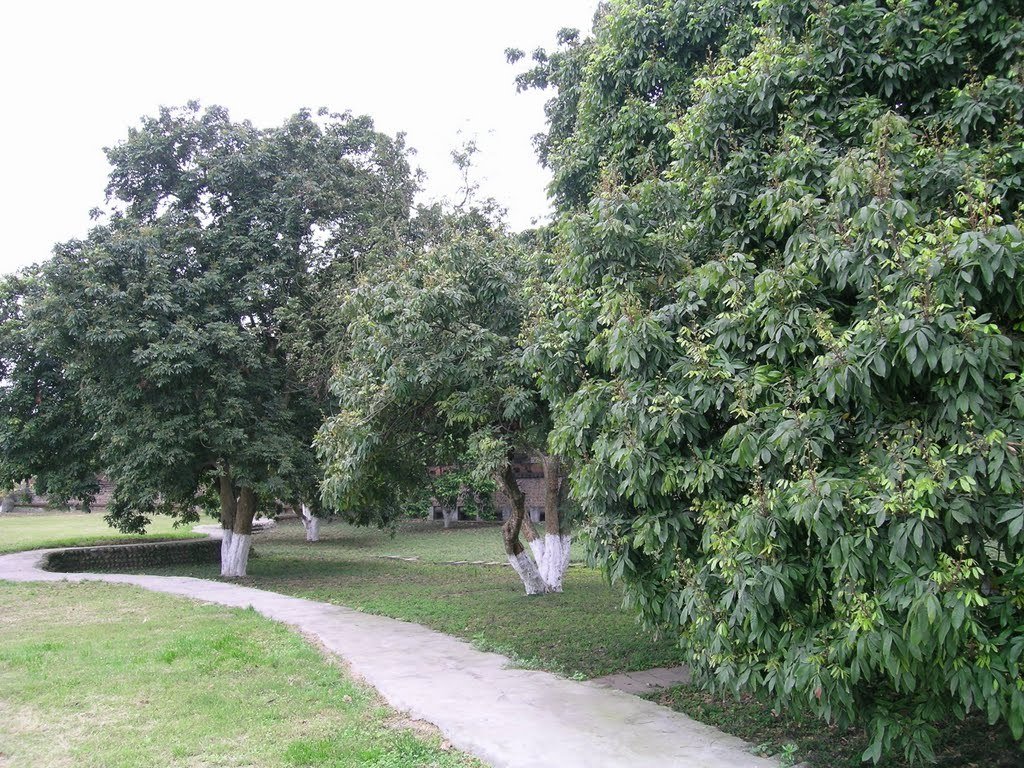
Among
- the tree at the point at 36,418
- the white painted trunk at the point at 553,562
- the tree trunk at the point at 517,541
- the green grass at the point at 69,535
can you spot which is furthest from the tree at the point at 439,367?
the green grass at the point at 69,535

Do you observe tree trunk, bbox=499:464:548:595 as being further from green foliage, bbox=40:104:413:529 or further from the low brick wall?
the low brick wall

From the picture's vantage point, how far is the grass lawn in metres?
4.70

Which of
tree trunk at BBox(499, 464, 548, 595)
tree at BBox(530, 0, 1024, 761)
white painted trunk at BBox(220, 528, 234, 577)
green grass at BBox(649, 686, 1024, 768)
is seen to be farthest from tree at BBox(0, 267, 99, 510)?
green grass at BBox(649, 686, 1024, 768)

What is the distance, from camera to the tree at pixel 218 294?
13.8 metres

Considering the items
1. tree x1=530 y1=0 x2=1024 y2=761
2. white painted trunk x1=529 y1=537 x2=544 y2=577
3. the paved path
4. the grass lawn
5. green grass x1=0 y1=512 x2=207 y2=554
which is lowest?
the paved path

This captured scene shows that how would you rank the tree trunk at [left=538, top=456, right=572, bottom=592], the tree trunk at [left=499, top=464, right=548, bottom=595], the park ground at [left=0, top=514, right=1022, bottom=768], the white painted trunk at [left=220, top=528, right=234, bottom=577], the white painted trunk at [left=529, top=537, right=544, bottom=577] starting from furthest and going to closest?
the white painted trunk at [left=220, top=528, right=234, bottom=577] → the white painted trunk at [left=529, top=537, right=544, bottom=577] → the tree trunk at [left=538, top=456, right=572, bottom=592] → the tree trunk at [left=499, top=464, right=548, bottom=595] → the park ground at [left=0, top=514, right=1022, bottom=768]

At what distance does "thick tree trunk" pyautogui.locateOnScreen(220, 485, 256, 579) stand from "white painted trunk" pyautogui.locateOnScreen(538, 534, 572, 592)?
720 centimetres

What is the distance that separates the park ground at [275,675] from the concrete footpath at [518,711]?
235mm

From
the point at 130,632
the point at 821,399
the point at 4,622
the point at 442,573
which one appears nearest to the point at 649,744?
the point at 821,399

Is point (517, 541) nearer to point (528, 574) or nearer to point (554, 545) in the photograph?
point (528, 574)

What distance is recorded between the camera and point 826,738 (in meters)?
5.23

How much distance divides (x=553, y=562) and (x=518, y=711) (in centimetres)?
688

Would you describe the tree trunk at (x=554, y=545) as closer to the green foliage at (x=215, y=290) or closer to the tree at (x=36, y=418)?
the green foliage at (x=215, y=290)

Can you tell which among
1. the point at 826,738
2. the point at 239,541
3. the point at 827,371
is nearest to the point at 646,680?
the point at 826,738
